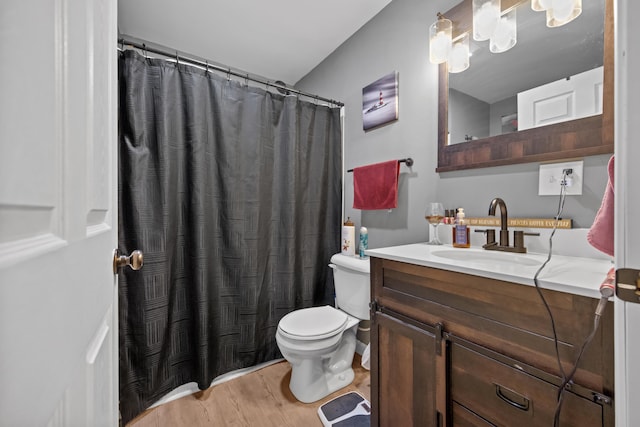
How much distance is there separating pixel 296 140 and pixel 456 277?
1.45 m

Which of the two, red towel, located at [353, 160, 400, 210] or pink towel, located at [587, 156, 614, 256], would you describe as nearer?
pink towel, located at [587, 156, 614, 256]

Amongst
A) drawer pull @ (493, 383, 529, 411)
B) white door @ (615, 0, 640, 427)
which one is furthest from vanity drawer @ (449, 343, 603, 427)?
white door @ (615, 0, 640, 427)

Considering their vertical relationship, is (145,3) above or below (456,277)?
above

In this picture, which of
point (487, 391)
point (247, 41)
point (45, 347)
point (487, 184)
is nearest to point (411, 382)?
point (487, 391)

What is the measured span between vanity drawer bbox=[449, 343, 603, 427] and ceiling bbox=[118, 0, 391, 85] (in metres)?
1.96

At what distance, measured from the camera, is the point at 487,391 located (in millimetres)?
733

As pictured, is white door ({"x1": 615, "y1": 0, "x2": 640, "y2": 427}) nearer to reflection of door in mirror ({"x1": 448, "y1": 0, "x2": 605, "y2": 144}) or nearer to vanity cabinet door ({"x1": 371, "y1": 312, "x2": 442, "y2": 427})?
vanity cabinet door ({"x1": 371, "y1": 312, "x2": 442, "y2": 427})

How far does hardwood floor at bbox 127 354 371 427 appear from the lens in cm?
131

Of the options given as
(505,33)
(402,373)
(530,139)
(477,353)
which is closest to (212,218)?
(402,373)

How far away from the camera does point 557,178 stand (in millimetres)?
992

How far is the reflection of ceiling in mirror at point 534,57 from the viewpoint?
94 centimetres

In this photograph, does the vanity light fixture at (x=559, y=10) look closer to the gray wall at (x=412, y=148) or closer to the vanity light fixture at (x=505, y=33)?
the vanity light fixture at (x=505, y=33)

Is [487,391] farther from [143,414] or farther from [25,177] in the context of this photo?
[143,414]

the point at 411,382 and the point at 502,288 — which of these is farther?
the point at 411,382
